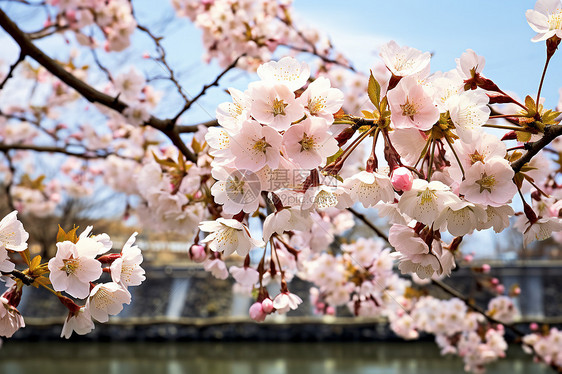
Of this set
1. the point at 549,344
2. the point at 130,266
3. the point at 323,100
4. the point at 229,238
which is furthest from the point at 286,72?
the point at 549,344

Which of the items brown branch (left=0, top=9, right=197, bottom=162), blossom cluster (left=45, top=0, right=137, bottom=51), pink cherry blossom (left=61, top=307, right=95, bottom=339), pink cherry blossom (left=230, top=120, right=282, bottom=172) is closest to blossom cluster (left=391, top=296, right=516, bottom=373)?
brown branch (left=0, top=9, right=197, bottom=162)

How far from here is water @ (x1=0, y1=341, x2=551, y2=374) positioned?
6039 millimetres

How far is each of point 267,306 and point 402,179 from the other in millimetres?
471

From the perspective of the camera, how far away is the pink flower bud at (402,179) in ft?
2.00

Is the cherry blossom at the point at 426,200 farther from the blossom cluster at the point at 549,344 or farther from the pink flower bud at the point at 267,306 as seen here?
the blossom cluster at the point at 549,344

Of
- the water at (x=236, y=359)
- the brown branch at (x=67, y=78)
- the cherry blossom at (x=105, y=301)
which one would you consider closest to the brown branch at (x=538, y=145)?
the cherry blossom at (x=105, y=301)

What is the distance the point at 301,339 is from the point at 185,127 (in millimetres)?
6829

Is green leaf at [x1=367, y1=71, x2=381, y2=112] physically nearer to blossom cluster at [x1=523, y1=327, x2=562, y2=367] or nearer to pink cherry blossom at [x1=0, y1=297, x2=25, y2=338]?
pink cherry blossom at [x1=0, y1=297, x2=25, y2=338]

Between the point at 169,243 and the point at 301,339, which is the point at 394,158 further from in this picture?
the point at 169,243

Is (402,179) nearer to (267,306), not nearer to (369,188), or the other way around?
(369,188)

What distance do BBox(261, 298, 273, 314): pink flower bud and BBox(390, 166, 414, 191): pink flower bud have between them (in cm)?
45

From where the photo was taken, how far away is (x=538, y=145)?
0.67 meters

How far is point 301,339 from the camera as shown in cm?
787

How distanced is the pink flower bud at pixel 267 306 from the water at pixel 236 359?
5.39 metres
